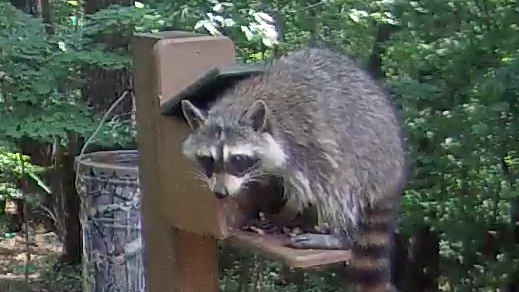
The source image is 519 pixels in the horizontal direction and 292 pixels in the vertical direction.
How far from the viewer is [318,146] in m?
2.07

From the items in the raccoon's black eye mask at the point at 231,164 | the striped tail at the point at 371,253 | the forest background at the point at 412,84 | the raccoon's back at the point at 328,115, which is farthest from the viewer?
the forest background at the point at 412,84

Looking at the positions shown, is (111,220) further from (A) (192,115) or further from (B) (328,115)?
(A) (192,115)

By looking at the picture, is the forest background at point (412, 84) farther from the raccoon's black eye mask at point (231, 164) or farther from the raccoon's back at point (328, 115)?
the raccoon's black eye mask at point (231, 164)

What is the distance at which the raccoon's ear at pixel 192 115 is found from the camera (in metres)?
1.89

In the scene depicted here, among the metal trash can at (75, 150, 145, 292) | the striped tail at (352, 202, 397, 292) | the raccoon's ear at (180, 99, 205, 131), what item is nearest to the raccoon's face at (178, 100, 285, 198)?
the raccoon's ear at (180, 99, 205, 131)

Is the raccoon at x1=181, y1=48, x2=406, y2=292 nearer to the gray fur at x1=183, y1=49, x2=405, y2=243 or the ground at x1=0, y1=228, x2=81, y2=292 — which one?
the gray fur at x1=183, y1=49, x2=405, y2=243

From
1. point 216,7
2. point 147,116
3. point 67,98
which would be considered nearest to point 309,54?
point 147,116

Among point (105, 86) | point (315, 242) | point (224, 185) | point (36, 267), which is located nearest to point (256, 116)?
point (224, 185)

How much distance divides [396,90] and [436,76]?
23 centimetres

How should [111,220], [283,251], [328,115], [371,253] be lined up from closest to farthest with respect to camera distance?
[283,251], [328,115], [371,253], [111,220]

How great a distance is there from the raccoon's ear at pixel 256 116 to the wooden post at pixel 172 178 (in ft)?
0.51

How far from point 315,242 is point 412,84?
2.14 meters

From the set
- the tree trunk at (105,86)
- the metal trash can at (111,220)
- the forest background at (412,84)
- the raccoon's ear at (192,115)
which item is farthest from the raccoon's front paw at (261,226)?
the tree trunk at (105,86)

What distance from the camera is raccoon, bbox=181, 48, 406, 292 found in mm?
1912
